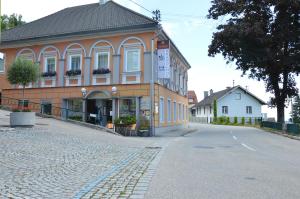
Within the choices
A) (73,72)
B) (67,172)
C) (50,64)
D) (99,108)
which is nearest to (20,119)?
(67,172)

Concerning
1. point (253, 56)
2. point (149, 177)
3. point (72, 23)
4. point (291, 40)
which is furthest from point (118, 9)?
point (149, 177)

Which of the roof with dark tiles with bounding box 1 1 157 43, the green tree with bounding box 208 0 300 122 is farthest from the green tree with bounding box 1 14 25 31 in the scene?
the green tree with bounding box 208 0 300 122

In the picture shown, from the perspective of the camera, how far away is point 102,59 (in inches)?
1117

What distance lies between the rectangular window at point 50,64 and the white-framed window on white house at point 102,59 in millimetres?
4403

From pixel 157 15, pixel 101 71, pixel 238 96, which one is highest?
pixel 157 15

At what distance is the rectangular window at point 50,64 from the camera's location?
99.7 feet

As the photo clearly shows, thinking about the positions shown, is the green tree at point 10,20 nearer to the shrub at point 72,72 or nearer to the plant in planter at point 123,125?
the shrub at point 72,72

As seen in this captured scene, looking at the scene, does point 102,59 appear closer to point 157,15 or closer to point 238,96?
point 157,15

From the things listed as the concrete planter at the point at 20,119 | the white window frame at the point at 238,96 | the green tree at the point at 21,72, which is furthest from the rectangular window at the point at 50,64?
the white window frame at the point at 238,96

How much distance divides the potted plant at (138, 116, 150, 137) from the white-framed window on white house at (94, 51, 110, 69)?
216 inches

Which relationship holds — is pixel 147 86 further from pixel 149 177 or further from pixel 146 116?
pixel 149 177

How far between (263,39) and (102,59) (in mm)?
13743

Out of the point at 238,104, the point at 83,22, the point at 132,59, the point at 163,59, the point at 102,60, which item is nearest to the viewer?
the point at 163,59

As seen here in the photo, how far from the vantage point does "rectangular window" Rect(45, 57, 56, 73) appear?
99.7 ft
